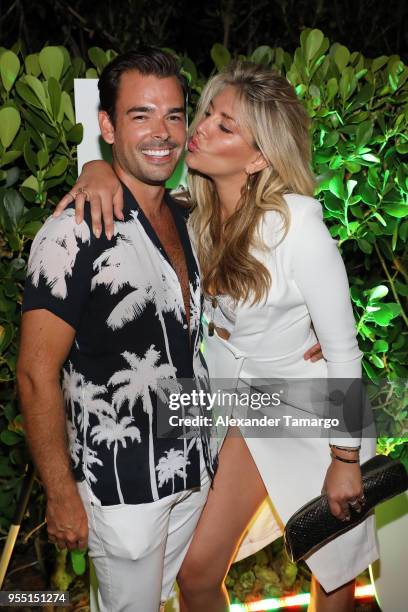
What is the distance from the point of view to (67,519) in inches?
75.7

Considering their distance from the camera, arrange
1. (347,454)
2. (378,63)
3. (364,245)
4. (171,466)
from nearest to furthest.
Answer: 1. (171,466)
2. (347,454)
3. (364,245)
4. (378,63)

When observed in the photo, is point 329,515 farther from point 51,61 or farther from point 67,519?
point 51,61

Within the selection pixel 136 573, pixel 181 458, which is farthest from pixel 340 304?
pixel 136 573

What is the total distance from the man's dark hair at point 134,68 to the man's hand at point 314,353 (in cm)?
89

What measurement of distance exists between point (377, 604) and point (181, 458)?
1.42 meters

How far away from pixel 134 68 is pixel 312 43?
0.81 m

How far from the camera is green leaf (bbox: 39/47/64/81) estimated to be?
2.40 metres

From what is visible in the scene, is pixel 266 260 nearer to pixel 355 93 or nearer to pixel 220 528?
pixel 220 528

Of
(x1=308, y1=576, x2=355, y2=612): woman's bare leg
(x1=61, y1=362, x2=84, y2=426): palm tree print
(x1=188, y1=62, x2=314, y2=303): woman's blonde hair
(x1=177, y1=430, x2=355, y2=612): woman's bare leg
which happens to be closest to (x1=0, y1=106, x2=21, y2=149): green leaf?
(x1=188, y1=62, x2=314, y2=303): woman's blonde hair

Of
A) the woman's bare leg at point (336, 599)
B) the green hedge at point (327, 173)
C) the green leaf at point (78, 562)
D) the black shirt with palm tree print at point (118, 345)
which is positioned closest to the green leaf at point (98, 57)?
the green hedge at point (327, 173)

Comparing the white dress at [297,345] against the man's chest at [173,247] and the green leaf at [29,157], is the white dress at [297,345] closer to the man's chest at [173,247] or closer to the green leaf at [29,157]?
the man's chest at [173,247]

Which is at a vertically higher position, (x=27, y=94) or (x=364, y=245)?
(x=27, y=94)

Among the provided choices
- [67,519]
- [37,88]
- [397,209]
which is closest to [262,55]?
[397,209]

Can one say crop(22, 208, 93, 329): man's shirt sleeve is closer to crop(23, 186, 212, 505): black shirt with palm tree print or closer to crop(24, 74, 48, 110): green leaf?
crop(23, 186, 212, 505): black shirt with palm tree print
